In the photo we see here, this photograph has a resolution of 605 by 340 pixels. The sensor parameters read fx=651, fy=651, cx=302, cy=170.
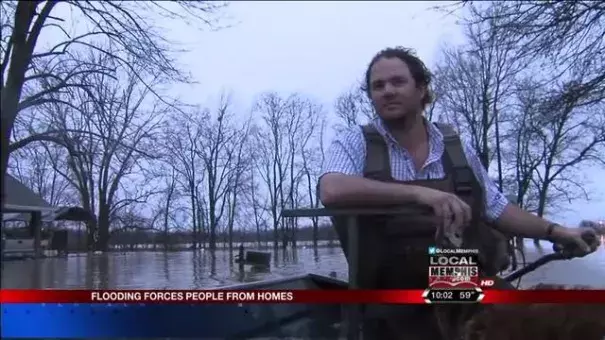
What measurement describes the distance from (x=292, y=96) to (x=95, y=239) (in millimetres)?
703

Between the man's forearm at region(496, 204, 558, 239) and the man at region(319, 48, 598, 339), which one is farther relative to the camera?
the man's forearm at region(496, 204, 558, 239)

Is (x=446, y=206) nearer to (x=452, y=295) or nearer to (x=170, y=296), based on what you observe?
(x=452, y=295)

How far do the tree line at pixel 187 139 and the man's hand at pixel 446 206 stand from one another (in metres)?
0.20

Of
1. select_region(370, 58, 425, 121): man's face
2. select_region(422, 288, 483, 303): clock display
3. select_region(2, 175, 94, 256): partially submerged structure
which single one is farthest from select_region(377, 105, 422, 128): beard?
select_region(2, 175, 94, 256): partially submerged structure

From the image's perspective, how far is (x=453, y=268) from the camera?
1.83m

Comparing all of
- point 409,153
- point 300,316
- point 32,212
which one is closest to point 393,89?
point 409,153

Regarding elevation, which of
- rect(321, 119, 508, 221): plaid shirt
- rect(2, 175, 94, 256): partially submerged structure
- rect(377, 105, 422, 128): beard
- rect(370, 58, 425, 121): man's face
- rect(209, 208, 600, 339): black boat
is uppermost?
rect(370, 58, 425, 121): man's face

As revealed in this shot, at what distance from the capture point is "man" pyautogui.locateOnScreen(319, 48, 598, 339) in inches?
70.3

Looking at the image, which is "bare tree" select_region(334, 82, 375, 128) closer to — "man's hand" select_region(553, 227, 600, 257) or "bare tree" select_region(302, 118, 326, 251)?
"bare tree" select_region(302, 118, 326, 251)

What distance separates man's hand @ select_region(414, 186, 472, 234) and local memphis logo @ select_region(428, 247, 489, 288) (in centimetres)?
8

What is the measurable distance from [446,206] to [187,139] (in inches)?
29.9

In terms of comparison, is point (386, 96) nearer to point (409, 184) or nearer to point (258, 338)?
point (409, 184)

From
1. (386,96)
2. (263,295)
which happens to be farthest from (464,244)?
(263,295)

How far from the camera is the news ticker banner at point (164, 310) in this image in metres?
1.90
